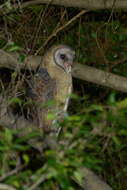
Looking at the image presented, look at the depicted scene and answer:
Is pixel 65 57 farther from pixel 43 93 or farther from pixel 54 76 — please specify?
pixel 43 93

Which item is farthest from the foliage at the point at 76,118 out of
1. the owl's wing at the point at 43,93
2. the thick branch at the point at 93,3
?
the owl's wing at the point at 43,93

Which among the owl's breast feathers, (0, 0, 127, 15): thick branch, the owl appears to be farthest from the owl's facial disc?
(0, 0, 127, 15): thick branch

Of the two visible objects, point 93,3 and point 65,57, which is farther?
→ point 65,57

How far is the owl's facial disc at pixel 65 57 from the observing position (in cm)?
390

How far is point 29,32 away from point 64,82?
0.60 metres

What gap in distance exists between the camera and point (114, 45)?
19.1 feet

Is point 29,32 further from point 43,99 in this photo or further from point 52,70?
point 43,99

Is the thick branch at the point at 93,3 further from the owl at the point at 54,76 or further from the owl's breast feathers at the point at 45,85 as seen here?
the owl's breast feathers at the point at 45,85

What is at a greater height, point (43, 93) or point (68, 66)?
point (68, 66)

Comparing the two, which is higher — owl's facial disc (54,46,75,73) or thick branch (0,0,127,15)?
thick branch (0,0,127,15)

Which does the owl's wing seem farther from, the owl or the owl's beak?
the owl's beak

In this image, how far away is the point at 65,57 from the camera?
3.96 m

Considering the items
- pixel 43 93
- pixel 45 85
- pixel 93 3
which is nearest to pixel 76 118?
pixel 93 3

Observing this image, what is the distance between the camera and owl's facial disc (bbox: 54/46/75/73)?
390 centimetres
